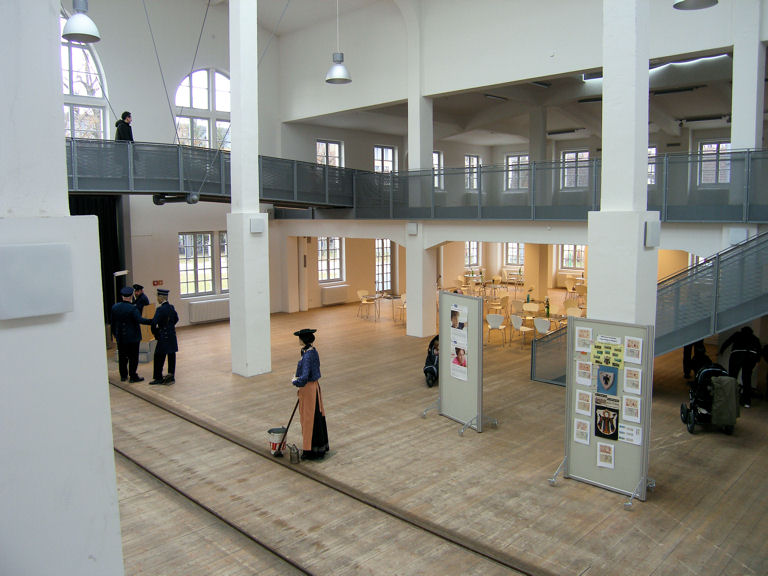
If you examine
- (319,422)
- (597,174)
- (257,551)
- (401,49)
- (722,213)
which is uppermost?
(401,49)

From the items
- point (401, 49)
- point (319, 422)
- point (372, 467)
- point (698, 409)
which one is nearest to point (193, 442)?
point (319, 422)

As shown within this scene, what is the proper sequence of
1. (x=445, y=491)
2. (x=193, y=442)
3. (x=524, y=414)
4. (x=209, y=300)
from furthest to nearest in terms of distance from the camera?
(x=209, y=300) → (x=524, y=414) → (x=193, y=442) → (x=445, y=491)

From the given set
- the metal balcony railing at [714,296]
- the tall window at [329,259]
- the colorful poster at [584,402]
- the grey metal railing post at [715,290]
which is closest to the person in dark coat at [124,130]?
the tall window at [329,259]

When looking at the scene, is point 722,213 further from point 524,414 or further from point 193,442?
point 193,442

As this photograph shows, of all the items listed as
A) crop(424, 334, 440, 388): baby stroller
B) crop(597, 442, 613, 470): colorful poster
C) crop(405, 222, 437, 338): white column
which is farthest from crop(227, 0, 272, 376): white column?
crop(597, 442, 613, 470): colorful poster

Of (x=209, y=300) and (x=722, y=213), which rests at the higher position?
(x=722, y=213)

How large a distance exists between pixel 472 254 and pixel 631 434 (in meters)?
23.1

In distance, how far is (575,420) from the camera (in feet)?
25.2

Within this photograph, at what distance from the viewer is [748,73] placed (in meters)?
11.4

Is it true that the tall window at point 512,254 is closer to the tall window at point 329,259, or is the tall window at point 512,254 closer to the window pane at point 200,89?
the tall window at point 329,259

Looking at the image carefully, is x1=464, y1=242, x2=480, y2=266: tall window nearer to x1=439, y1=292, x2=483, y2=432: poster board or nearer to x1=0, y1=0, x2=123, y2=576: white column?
x1=439, y1=292, x2=483, y2=432: poster board

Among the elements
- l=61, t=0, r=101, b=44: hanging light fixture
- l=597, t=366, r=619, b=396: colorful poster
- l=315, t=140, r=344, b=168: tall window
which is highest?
l=61, t=0, r=101, b=44: hanging light fixture

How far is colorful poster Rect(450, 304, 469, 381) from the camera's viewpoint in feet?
31.1

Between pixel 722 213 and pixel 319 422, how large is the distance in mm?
8151
